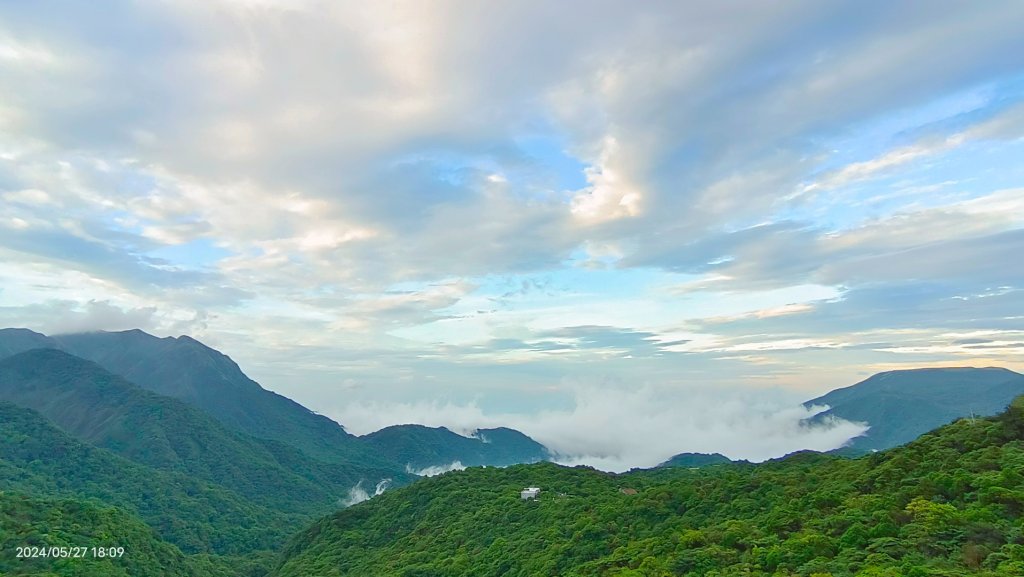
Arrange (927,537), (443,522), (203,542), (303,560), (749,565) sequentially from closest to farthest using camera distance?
(927,537), (749,565), (443,522), (303,560), (203,542)

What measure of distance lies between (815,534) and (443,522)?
7001 cm

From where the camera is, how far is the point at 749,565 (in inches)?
1442

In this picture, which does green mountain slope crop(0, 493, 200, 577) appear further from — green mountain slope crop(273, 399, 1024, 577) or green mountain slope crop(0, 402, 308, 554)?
green mountain slope crop(0, 402, 308, 554)

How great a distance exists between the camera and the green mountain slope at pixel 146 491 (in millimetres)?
155750

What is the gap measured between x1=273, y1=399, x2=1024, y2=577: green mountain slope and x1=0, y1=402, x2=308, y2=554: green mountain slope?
8748 centimetres

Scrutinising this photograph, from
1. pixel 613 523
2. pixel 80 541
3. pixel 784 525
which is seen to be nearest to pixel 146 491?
pixel 80 541

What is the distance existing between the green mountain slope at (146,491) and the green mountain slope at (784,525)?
87479 mm

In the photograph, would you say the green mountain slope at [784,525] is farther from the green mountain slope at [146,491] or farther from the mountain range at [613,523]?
the green mountain slope at [146,491]

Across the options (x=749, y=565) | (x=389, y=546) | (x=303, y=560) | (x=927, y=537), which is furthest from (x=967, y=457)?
(x=303, y=560)

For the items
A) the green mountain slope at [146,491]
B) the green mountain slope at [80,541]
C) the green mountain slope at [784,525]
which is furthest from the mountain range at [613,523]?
the green mountain slope at [146,491]

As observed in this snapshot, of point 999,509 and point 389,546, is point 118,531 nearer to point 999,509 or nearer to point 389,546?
point 389,546

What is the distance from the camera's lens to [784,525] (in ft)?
139

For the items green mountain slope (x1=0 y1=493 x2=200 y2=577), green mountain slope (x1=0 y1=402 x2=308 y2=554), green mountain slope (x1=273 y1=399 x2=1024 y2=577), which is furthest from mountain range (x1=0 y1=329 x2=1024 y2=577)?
green mountain slope (x1=0 y1=402 x2=308 y2=554)

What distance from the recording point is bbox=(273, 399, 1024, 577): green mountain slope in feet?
104
